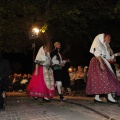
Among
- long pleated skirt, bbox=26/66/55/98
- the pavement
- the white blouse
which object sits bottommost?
the pavement

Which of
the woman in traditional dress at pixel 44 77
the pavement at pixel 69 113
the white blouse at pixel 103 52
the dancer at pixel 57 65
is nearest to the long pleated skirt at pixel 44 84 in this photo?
the woman in traditional dress at pixel 44 77

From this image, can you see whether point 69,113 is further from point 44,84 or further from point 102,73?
point 44,84

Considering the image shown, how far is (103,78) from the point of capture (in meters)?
8.95

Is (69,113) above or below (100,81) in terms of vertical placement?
below

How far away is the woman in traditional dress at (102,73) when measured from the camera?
29.1ft

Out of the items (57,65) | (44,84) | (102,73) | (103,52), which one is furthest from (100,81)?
(44,84)

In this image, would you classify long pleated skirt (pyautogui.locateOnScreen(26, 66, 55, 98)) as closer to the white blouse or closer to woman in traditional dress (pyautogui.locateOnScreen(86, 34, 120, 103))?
woman in traditional dress (pyautogui.locateOnScreen(86, 34, 120, 103))

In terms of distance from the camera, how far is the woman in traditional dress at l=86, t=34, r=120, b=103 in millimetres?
8883

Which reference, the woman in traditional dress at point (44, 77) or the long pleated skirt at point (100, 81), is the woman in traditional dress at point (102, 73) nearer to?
the long pleated skirt at point (100, 81)

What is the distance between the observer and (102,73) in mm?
8969

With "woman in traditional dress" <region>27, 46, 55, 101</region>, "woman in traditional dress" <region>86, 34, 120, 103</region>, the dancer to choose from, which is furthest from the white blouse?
"woman in traditional dress" <region>27, 46, 55, 101</region>

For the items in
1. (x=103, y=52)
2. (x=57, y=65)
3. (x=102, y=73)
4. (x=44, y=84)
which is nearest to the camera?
(x=102, y=73)

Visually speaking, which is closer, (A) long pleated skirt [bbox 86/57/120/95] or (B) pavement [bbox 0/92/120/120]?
(B) pavement [bbox 0/92/120/120]

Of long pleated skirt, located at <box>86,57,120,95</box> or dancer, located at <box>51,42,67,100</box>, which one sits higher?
dancer, located at <box>51,42,67,100</box>
